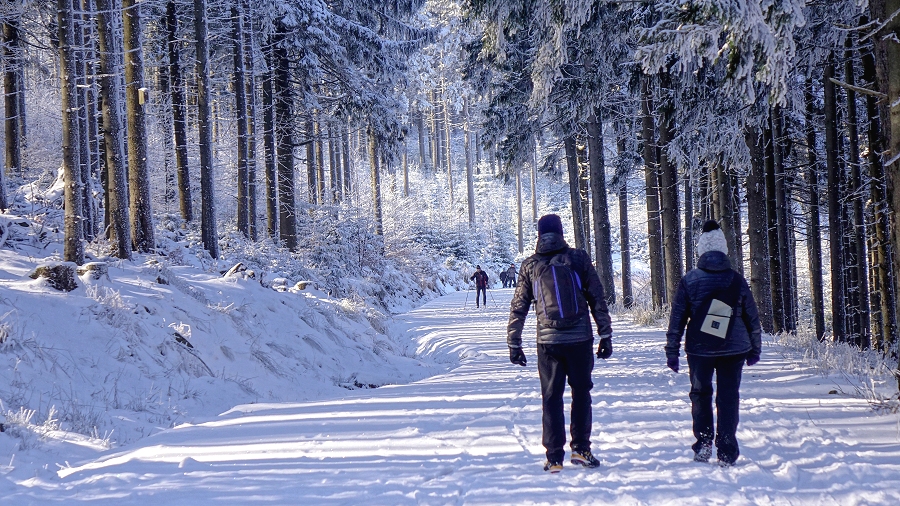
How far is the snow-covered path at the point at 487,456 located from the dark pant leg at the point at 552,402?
22 cm

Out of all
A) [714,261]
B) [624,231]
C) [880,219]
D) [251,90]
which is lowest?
[714,261]

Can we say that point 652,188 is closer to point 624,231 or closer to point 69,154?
point 624,231

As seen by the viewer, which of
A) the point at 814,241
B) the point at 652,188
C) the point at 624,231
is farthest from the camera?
the point at 624,231

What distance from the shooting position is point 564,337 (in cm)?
504

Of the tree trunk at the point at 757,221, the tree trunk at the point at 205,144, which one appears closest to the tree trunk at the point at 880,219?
the tree trunk at the point at 757,221

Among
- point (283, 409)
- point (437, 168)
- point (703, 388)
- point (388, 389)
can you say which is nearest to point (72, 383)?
point (283, 409)

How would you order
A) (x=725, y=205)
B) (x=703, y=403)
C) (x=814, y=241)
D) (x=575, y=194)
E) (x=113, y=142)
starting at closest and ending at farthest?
(x=703, y=403) < (x=113, y=142) < (x=725, y=205) < (x=814, y=241) < (x=575, y=194)

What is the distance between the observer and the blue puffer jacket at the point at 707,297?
5105mm

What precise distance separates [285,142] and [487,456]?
20.5 meters

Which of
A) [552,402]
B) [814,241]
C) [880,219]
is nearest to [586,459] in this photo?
[552,402]

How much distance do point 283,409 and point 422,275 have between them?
97.8ft

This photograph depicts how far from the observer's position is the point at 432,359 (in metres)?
15.6

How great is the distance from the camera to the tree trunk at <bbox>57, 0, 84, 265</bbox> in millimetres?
10664

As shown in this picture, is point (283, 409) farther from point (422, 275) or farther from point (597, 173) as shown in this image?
point (422, 275)
